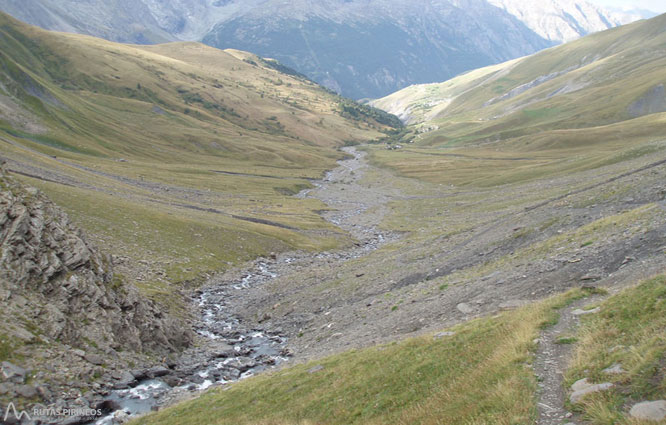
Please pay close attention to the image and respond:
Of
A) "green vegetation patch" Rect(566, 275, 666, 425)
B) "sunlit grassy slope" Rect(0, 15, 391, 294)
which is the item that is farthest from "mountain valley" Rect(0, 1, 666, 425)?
"sunlit grassy slope" Rect(0, 15, 391, 294)

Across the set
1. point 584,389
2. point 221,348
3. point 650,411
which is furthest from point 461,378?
point 221,348

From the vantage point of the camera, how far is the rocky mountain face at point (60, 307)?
26844 millimetres

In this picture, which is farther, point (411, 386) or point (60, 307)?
point (60, 307)

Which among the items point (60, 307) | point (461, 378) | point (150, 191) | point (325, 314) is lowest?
point (325, 314)

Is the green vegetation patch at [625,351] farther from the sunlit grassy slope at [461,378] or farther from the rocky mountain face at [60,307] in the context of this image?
the rocky mountain face at [60,307]

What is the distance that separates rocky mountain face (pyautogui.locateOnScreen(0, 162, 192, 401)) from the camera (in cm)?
2684

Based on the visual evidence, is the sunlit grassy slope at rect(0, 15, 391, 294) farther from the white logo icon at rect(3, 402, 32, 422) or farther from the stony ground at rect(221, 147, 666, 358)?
the white logo icon at rect(3, 402, 32, 422)

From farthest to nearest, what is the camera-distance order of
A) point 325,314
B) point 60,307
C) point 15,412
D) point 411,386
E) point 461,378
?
point 325,314
point 60,307
point 15,412
point 411,386
point 461,378

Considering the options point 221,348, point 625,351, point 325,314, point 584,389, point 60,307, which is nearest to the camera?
point 584,389

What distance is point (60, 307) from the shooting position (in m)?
30.6

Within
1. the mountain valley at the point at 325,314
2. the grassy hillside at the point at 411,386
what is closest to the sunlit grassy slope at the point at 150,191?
the mountain valley at the point at 325,314

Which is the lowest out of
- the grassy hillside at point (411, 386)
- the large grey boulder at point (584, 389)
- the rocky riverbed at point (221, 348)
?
the rocky riverbed at point (221, 348)

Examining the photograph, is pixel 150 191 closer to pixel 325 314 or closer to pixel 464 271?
pixel 325 314

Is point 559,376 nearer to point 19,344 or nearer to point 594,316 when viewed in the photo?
point 594,316
